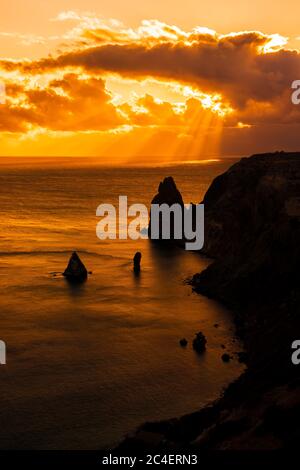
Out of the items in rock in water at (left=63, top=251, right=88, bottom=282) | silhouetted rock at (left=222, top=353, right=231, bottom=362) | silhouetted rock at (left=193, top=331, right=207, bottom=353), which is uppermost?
rock in water at (left=63, top=251, right=88, bottom=282)

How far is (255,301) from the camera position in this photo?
283ft

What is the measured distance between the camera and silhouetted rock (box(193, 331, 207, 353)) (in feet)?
237

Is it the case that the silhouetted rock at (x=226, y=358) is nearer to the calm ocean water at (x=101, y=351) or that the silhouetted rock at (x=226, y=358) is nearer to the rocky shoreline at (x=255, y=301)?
the calm ocean water at (x=101, y=351)

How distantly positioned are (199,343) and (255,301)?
57.5ft

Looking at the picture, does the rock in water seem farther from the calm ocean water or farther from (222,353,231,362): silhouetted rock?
(222,353,231,362): silhouetted rock

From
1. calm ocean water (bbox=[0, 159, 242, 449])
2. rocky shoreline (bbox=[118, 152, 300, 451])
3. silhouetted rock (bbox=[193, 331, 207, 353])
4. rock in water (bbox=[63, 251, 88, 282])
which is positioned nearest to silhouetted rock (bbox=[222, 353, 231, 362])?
calm ocean water (bbox=[0, 159, 242, 449])

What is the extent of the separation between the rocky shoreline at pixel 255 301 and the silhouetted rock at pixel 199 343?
6.04 meters

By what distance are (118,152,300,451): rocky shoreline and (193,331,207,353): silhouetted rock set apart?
6.04 meters

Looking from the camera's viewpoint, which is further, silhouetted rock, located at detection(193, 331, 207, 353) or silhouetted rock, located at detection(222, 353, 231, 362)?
silhouetted rock, located at detection(193, 331, 207, 353)

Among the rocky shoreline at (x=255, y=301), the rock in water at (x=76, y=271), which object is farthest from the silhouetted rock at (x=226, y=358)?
the rock in water at (x=76, y=271)

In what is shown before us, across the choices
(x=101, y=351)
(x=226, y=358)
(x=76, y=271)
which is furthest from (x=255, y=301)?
(x=76, y=271)

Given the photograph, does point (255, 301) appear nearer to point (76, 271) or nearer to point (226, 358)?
point (226, 358)

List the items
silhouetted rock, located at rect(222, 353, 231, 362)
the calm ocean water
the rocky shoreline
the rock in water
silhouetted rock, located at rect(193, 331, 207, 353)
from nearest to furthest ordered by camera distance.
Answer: the rocky shoreline < the calm ocean water < silhouetted rock, located at rect(222, 353, 231, 362) < silhouetted rock, located at rect(193, 331, 207, 353) < the rock in water

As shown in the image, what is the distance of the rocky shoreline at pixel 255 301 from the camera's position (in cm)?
4617
